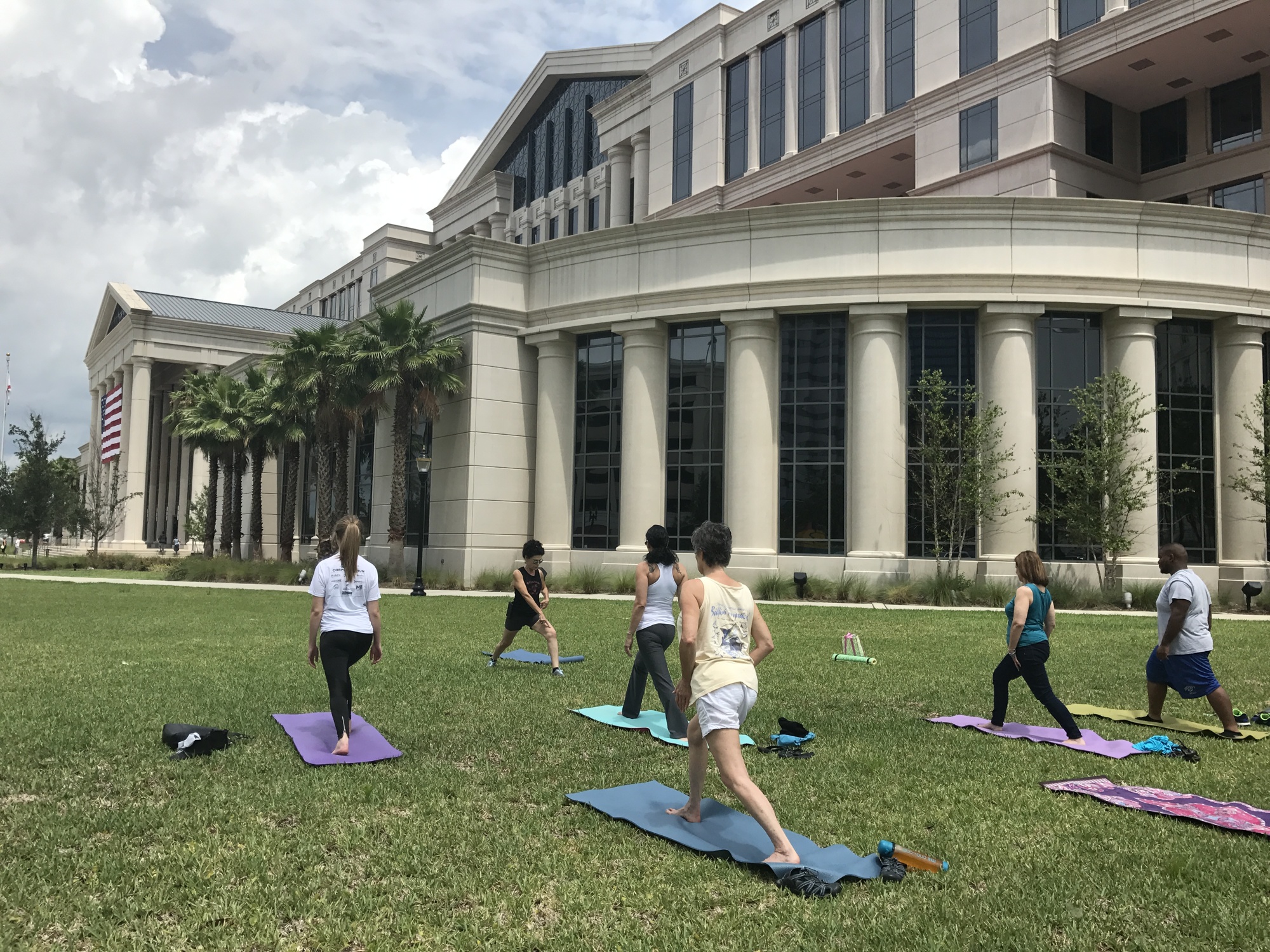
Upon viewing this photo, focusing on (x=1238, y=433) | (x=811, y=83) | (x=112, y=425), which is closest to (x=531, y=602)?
(x=1238, y=433)

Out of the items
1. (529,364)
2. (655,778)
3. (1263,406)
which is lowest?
(655,778)

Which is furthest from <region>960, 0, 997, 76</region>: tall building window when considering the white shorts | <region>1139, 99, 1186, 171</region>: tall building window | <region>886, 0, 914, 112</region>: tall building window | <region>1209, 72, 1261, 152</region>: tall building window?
the white shorts

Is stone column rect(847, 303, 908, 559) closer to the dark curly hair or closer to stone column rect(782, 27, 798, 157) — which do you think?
stone column rect(782, 27, 798, 157)

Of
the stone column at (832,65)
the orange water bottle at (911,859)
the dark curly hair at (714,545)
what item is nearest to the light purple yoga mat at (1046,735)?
the orange water bottle at (911,859)

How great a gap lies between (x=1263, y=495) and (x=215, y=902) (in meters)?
30.0

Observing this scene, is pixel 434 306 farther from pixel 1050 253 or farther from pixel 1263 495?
pixel 1263 495

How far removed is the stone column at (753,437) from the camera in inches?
1182

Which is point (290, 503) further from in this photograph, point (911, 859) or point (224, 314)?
point (911, 859)

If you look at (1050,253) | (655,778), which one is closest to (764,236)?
(1050,253)

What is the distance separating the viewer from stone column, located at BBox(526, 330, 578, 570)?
3372cm

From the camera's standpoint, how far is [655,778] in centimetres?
782

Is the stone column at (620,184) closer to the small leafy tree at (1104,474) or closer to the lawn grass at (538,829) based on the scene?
the small leafy tree at (1104,474)

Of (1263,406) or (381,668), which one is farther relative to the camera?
(1263,406)

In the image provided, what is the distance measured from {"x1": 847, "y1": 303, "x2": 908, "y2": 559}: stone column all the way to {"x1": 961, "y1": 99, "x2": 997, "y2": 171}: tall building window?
458 inches
